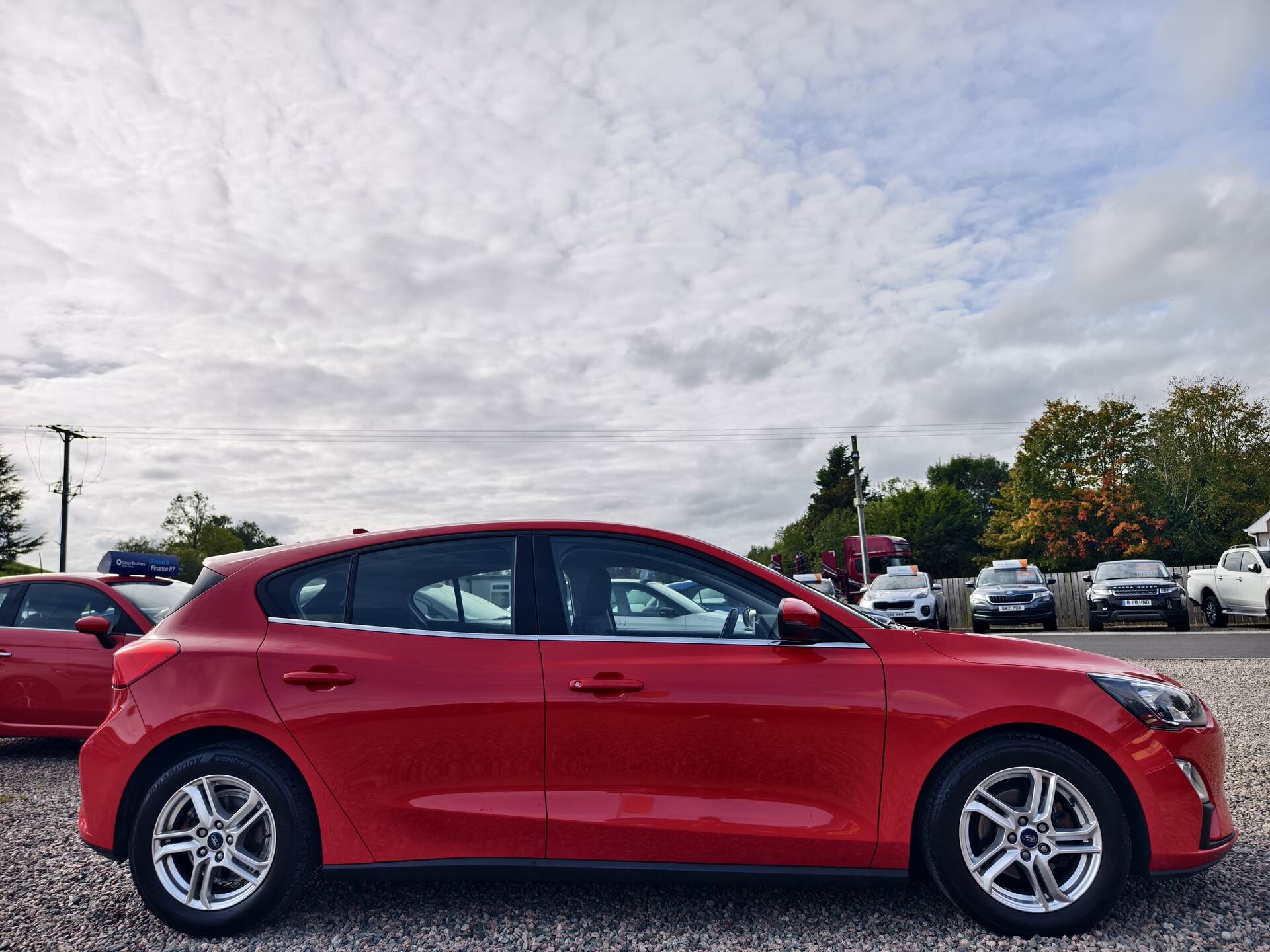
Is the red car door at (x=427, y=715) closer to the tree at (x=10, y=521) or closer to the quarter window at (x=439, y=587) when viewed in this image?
the quarter window at (x=439, y=587)

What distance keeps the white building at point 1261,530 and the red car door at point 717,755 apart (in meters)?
48.9

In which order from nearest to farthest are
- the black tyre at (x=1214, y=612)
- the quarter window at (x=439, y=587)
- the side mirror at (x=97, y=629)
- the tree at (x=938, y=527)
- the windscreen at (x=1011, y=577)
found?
the quarter window at (x=439, y=587)
the side mirror at (x=97, y=629)
the black tyre at (x=1214, y=612)
the windscreen at (x=1011, y=577)
the tree at (x=938, y=527)

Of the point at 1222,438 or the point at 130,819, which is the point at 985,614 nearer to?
the point at 130,819

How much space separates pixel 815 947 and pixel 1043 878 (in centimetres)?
85

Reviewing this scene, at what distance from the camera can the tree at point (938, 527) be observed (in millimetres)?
66312

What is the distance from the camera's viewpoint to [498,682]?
Answer: 334cm

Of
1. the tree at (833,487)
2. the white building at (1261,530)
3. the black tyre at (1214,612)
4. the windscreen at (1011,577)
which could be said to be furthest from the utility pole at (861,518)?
the tree at (833,487)

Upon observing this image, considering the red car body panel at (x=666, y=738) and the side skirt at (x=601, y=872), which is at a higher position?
the red car body panel at (x=666, y=738)

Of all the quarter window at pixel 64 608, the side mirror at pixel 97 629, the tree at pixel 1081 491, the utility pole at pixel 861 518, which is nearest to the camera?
the side mirror at pixel 97 629

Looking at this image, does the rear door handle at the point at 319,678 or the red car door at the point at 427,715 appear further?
the rear door handle at the point at 319,678

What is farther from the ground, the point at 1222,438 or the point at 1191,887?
the point at 1222,438

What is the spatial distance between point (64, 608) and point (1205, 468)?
51.0m

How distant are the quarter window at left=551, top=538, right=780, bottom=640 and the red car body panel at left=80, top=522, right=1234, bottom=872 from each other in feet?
0.34

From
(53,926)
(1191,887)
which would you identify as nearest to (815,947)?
(1191,887)
